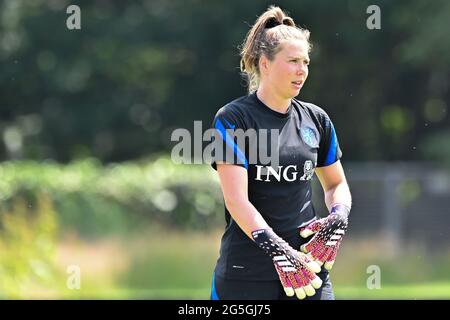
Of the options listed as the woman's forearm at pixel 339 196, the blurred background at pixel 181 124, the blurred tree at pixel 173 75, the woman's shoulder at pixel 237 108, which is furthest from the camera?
the blurred tree at pixel 173 75

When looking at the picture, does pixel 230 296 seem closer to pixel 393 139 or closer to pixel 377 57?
pixel 377 57

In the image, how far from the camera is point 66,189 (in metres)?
14.6

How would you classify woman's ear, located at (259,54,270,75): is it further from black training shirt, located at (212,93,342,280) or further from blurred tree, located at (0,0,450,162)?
blurred tree, located at (0,0,450,162)

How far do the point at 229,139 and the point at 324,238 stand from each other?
0.64 metres

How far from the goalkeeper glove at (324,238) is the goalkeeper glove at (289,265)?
0.11 metres

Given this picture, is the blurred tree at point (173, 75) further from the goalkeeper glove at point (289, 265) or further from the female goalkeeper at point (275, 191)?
the goalkeeper glove at point (289, 265)

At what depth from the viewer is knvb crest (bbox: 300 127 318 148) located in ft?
14.6

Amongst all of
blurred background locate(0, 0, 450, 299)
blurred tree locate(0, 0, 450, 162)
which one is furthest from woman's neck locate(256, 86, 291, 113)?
blurred tree locate(0, 0, 450, 162)

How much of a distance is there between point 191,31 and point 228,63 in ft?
4.23

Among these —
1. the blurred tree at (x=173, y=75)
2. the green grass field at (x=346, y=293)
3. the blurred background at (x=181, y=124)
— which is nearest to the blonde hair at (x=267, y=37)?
the green grass field at (x=346, y=293)

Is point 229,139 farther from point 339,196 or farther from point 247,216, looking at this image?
point 339,196

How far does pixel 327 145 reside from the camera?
15.2 ft

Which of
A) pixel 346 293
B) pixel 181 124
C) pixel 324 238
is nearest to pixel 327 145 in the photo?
pixel 324 238

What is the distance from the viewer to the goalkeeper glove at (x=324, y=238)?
439cm
